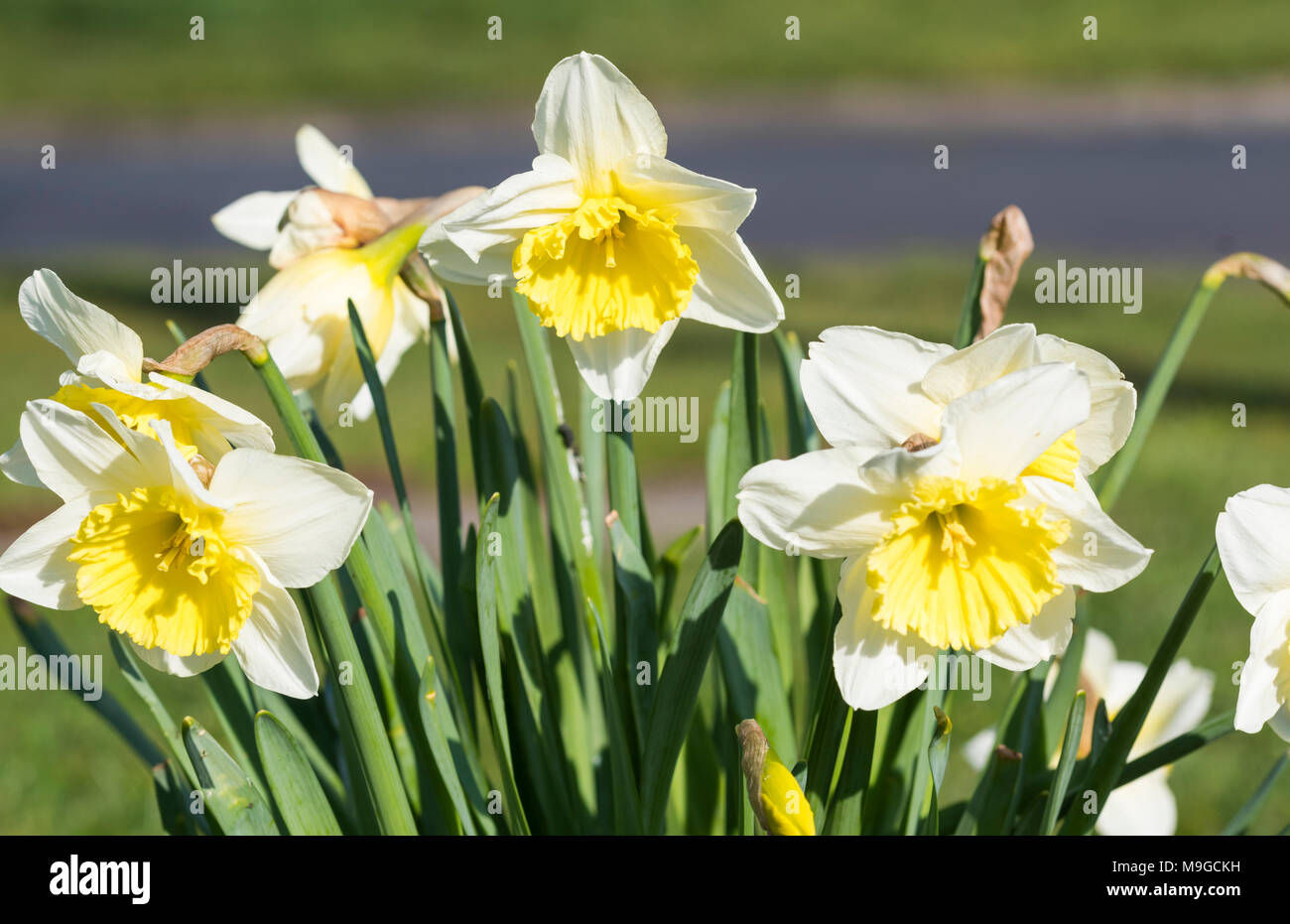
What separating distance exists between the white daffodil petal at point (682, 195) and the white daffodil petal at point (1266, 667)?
51cm

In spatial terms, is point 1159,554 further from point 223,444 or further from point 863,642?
point 223,444

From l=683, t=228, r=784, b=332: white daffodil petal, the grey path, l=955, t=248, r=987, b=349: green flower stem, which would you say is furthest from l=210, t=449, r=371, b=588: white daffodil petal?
the grey path

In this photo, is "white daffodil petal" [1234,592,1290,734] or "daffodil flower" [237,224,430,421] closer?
"white daffodil petal" [1234,592,1290,734]

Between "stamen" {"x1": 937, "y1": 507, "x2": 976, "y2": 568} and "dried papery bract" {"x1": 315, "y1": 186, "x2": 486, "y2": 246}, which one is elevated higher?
"dried papery bract" {"x1": 315, "y1": 186, "x2": 486, "y2": 246}

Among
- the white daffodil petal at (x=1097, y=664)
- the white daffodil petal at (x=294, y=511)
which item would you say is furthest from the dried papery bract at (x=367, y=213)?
the white daffodil petal at (x=1097, y=664)

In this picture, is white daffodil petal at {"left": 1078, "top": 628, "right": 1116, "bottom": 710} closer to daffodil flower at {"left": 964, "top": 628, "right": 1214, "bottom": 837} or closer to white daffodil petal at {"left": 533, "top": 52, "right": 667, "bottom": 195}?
daffodil flower at {"left": 964, "top": 628, "right": 1214, "bottom": 837}

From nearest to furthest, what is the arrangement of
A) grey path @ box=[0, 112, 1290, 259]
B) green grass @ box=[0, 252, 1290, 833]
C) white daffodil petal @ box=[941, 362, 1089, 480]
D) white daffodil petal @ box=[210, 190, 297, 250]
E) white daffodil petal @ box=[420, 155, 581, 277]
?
white daffodil petal @ box=[941, 362, 1089, 480]
white daffodil petal @ box=[420, 155, 581, 277]
white daffodil petal @ box=[210, 190, 297, 250]
green grass @ box=[0, 252, 1290, 833]
grey path @ box=[0, 112, 1290, 259]

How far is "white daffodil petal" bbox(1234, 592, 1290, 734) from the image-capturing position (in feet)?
2.91

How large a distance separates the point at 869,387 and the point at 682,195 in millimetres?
220

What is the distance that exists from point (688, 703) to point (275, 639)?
358 mm

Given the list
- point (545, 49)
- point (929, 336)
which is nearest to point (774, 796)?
point (929, 336)

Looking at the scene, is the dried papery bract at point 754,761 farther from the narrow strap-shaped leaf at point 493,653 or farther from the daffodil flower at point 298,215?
the daffodil flower at point 298,215

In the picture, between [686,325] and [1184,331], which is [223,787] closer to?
[1184,331]

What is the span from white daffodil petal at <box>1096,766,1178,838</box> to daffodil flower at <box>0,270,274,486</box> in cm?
111
